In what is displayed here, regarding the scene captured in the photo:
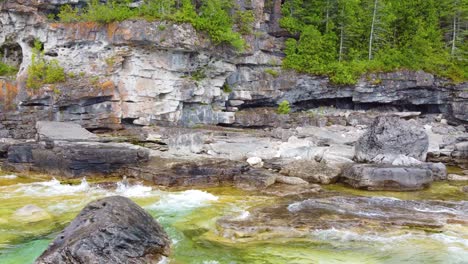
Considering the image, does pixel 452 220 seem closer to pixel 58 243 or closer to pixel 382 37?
pixel 58 243

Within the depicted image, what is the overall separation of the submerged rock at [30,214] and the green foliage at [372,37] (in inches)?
958

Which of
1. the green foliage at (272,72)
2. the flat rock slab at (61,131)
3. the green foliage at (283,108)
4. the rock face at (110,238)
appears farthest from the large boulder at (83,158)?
the green foliage at (272,72)

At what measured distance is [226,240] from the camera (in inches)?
414

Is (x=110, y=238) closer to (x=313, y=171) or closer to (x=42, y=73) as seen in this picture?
(x=313, y=171)

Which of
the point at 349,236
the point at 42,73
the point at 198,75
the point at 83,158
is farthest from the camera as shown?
the point at 198,75

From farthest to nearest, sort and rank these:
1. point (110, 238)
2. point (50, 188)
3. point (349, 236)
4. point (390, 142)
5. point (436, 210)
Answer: point (390, 142) < point (50, 188) < point (436, 210) < point (349, 236) < point (110, 238)

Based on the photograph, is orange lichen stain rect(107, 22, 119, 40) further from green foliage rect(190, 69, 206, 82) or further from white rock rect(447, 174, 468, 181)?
white rock rect(447, 174, 468, 181)

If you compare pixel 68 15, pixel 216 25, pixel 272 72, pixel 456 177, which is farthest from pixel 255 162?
pixel 68 15

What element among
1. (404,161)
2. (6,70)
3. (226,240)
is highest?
(6,70)

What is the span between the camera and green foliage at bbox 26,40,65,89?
24.8 m

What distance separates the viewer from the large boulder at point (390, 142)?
20.0 m

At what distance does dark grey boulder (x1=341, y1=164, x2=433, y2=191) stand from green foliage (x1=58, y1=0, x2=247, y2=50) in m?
13.9

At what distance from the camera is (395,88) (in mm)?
34344

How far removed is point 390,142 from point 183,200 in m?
10.9
